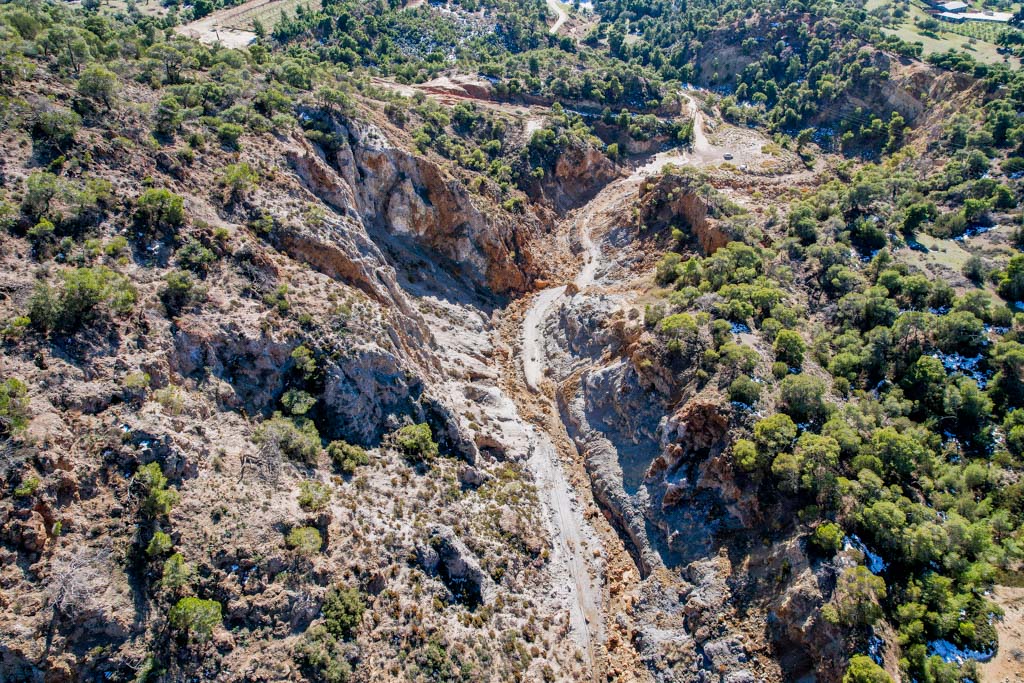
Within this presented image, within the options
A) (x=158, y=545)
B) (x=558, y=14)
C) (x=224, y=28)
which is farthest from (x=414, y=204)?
(x=558, y=14)

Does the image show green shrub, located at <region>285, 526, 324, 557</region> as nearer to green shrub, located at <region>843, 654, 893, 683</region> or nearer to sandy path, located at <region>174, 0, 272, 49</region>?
green shrub, located at <region>843, 654, 893, 683</region>

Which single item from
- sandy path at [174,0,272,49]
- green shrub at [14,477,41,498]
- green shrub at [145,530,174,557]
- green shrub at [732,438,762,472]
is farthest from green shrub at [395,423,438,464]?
sandy path at [174,0,272,49]

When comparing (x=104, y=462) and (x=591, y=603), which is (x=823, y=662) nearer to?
(x=591, y=603)

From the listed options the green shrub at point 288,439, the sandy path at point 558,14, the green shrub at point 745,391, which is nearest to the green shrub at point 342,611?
the green shrub at point 288,439

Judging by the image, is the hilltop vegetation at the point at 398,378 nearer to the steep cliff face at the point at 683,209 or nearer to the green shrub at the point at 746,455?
the green shrub at the point at 746,455

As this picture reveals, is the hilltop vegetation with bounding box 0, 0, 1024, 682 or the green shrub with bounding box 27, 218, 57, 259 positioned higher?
the green shrub with bounding box 27, 218, 57, 259

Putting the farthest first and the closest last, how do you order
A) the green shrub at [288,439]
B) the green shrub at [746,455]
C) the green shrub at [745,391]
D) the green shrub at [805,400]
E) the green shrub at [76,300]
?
the green shrub at [745,391] < the green shrub at [805,400] < the green shrub at [746,455] < the green shrub at [288,439] < the green shrub at [76,300]
